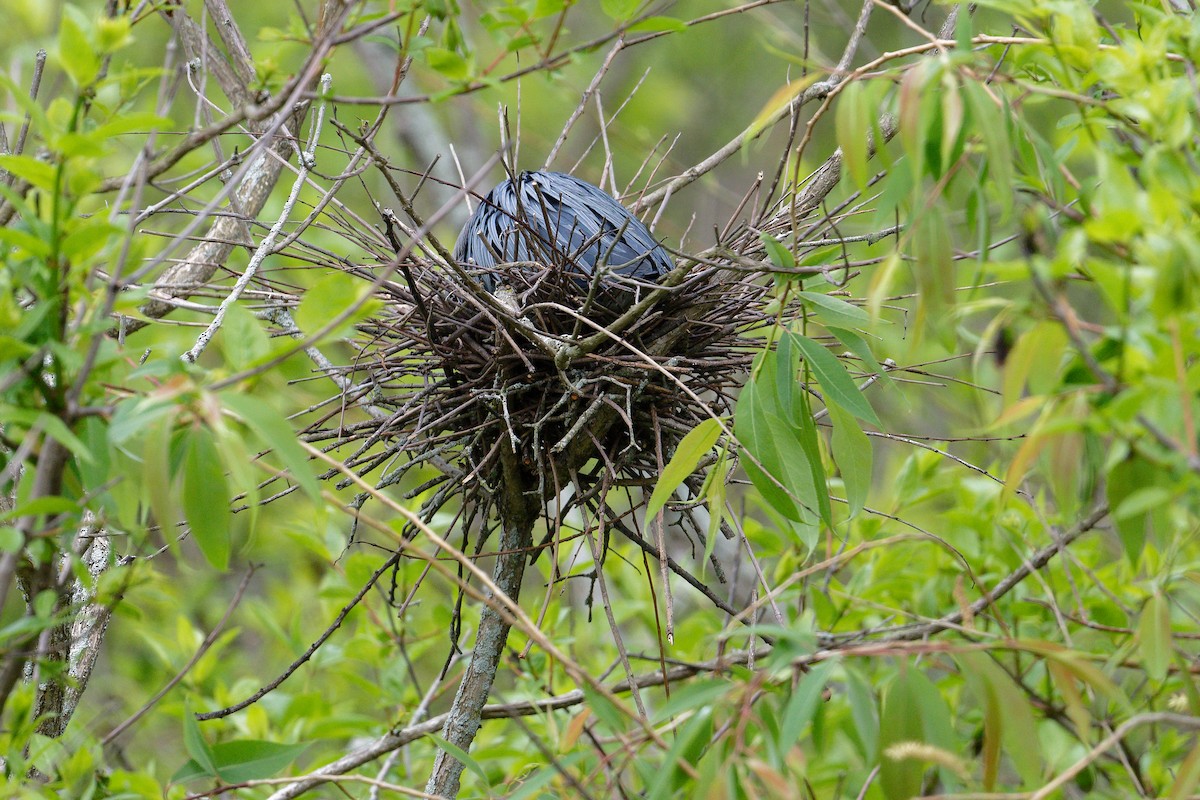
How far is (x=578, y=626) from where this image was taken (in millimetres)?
3322

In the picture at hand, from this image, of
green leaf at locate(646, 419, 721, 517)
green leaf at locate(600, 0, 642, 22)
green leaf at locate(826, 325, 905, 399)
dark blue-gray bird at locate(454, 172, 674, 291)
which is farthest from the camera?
dark blue-gray bird at locate(454, 172, 674, 291)

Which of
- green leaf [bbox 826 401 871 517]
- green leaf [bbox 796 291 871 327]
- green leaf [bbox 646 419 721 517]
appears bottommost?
green leaf [bbox 826 401 871 517]

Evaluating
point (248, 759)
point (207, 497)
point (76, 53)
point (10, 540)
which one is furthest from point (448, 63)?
point (248, 759)

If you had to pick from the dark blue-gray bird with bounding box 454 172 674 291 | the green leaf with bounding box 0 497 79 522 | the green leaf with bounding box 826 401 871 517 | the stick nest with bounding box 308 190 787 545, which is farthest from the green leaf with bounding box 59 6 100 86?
the green leaf with bounding box 826 401 871 517

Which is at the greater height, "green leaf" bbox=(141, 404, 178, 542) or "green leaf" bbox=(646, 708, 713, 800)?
"green leaf" bbox=(141, 404, 178, 542)

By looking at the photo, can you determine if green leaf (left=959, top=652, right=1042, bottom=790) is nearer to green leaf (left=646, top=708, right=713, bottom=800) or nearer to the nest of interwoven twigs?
green leaf (left=646, top=708, right=713, bottom=800)

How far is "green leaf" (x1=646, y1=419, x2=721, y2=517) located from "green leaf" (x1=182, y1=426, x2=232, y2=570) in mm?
499

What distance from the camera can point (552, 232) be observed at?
1.61m

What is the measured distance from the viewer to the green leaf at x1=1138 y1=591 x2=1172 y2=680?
1018 mm

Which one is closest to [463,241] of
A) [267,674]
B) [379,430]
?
[379,430]

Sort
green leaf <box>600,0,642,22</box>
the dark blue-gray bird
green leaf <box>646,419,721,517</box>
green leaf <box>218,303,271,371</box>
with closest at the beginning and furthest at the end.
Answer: green leaf <box>218,303,271,371</box>, green leaf <box>600,0,642,22</box>, green leaf <box>646,419,721,517</box>, the dark blue-gray bird

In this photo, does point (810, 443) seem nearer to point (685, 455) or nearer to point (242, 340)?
point (685, 455)

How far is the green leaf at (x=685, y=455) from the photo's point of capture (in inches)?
49.4

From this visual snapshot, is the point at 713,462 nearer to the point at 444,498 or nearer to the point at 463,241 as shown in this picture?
the point at 444,498
